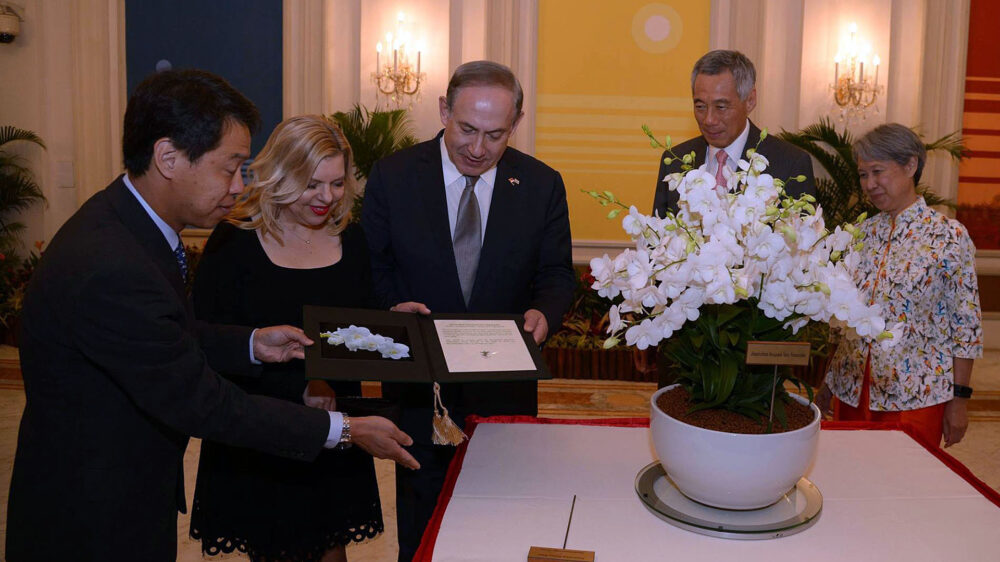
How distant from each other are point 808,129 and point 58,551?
6.44 meters

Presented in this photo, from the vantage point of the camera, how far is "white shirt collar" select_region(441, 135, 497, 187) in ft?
9.52

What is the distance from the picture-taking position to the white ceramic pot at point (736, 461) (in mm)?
1717

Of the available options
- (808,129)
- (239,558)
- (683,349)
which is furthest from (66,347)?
(808,129)

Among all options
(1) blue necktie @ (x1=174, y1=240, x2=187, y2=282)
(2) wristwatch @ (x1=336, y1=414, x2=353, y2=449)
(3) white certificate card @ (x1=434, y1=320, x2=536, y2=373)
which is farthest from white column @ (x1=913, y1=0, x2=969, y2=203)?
(1) blue necktie @ (x1=174, y1=240, x2=187, y2=282)

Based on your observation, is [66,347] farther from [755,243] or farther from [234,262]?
[755,243]

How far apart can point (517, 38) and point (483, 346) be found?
578cm

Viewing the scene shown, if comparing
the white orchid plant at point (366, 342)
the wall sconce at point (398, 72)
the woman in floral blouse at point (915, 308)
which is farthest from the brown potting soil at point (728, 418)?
the wall sconce at point (398, 72)

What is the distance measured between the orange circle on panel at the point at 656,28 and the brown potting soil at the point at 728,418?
6.09 m

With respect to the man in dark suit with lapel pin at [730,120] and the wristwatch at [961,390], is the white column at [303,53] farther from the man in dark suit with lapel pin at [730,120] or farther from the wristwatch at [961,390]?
the wristwatch at [961,390]

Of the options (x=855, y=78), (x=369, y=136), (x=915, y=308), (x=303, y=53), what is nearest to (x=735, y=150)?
(x=915, y=308)

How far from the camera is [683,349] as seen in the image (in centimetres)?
184

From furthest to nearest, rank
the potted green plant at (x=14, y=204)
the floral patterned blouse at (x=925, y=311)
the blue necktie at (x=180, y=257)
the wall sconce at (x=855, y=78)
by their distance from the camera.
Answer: the potted green plant at (x=14, y=204)
the wall sconce at (x=855, y=78)
the floral patterned blouse at (x=925, y=311)
the blue necktie at (x=180, y=257)

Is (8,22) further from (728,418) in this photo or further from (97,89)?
(728,418)

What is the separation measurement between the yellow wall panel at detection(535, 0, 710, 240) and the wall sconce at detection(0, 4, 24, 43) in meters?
4.74
